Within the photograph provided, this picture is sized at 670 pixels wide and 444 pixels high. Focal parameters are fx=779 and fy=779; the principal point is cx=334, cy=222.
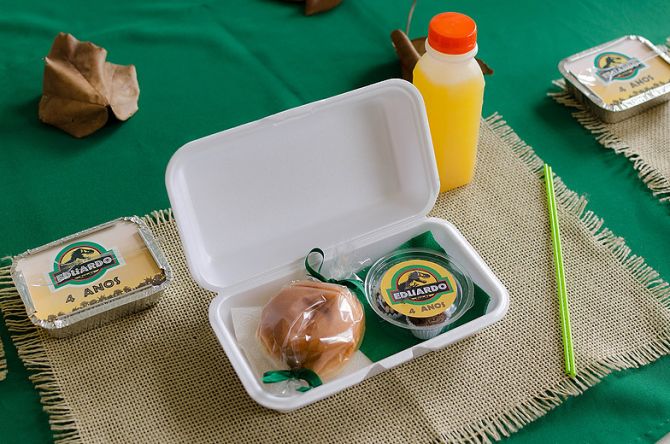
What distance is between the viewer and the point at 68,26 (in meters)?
1.52

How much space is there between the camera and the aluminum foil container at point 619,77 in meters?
1.33

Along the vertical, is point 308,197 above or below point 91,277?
above

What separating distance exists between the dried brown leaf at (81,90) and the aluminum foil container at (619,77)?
787 millimetres

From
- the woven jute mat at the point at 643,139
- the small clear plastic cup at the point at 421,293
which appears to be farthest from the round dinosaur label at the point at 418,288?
the woven jute mat at the point at 643,139

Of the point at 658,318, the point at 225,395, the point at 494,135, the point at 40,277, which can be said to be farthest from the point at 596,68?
the point at 40,277

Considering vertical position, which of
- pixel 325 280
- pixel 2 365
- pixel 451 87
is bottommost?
pixel 2 365

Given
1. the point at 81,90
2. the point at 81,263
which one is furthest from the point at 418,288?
the point at 81,90

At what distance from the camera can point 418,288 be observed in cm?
101

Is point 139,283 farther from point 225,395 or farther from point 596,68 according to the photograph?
point 596,68

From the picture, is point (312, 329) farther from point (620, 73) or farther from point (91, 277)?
point (620, 73)

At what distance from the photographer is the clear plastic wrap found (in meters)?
0.93

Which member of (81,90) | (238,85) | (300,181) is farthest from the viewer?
(238,85)

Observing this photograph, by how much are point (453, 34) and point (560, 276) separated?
37 centimetres

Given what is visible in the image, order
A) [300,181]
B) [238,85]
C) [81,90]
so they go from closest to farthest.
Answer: [300,181] < [81,90] < [238,85]
